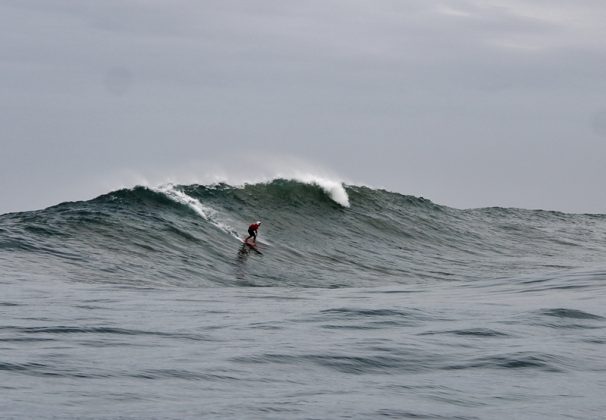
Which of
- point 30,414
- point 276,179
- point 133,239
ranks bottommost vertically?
point 30,414

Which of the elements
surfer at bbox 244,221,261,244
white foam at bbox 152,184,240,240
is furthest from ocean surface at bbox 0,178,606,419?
surfer at bbox 244,221,261,244

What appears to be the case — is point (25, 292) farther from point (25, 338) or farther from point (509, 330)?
point (509, 330)

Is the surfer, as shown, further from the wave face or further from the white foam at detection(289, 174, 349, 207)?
the white foam at detection(289, 174, 349, 207)

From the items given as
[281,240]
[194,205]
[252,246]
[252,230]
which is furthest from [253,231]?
[194,205]

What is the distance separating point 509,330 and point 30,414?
7.47 metres

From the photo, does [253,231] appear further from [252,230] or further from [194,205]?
[194,205]

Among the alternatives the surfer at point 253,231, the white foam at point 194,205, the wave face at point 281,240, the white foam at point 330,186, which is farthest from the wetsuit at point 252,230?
the white foam at point 330,186

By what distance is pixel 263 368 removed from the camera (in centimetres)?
1122

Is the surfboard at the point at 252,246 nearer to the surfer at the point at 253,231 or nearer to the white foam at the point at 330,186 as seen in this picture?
the surfer at the point at 253,231

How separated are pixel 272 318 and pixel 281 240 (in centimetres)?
1389

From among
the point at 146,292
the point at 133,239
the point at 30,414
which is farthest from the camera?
the point at 133,239

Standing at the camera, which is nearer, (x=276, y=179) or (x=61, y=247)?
(x=61, y=247)

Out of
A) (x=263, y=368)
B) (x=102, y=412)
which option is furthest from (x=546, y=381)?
(x=102, y=412)

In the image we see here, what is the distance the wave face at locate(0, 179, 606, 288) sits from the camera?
22.9 meters
